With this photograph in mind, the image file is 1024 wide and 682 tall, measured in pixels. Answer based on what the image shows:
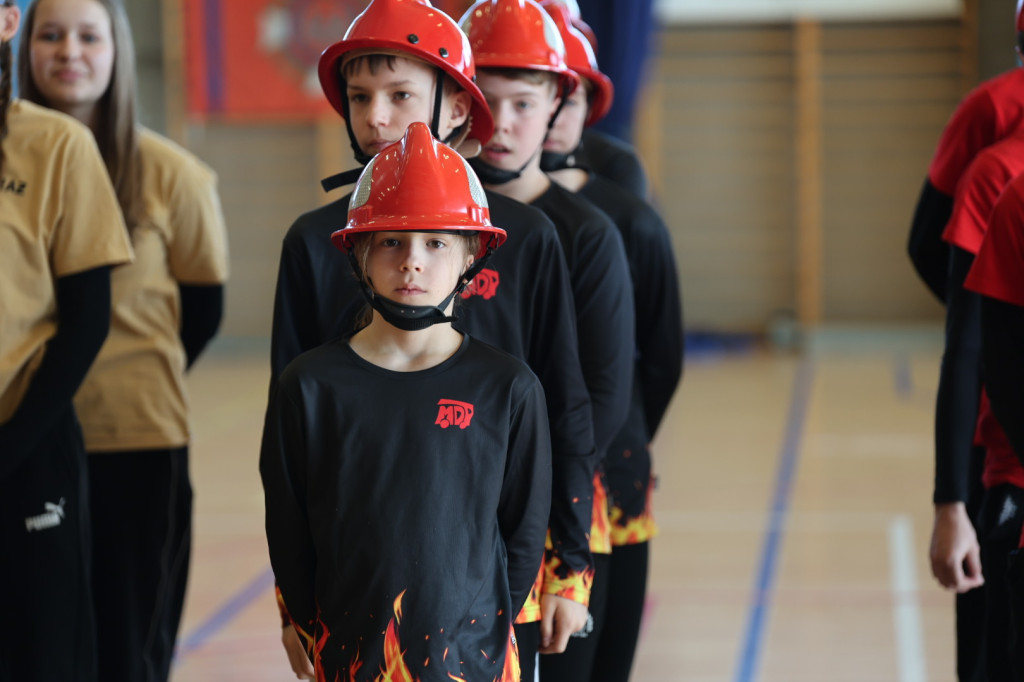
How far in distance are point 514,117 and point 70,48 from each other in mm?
1066

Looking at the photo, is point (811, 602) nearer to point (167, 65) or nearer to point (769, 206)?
point (769, 206)

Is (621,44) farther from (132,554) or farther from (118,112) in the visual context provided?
(132,554)

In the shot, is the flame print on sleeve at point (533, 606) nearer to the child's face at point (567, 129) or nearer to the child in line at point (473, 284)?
the child in line at point (473, 284)

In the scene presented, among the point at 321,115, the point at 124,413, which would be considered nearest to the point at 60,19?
the point at 124,413

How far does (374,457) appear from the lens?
1.62 meters

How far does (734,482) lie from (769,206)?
21.2 feet

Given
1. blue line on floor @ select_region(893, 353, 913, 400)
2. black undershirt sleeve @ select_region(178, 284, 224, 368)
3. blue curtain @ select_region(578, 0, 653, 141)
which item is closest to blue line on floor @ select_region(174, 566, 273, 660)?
black undershirt sleeve @ select_region(178, 284, 224, 368)

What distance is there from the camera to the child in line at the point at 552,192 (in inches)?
81.4

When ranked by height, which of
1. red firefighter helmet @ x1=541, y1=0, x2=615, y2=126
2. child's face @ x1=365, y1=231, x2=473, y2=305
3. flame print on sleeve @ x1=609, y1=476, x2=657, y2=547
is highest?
red firefighter helmet @ x1=541, y1=0, x2=615, y2=126

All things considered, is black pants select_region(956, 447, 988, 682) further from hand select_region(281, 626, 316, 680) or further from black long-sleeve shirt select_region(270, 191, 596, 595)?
hand select_region(281, 626, 316, 680)

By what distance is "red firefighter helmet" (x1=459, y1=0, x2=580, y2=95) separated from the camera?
214 cm

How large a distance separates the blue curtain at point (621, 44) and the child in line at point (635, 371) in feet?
16.9

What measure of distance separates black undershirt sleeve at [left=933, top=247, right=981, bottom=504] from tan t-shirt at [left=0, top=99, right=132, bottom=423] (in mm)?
1468

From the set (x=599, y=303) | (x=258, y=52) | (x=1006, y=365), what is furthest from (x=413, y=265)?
(x=258, y=52)
